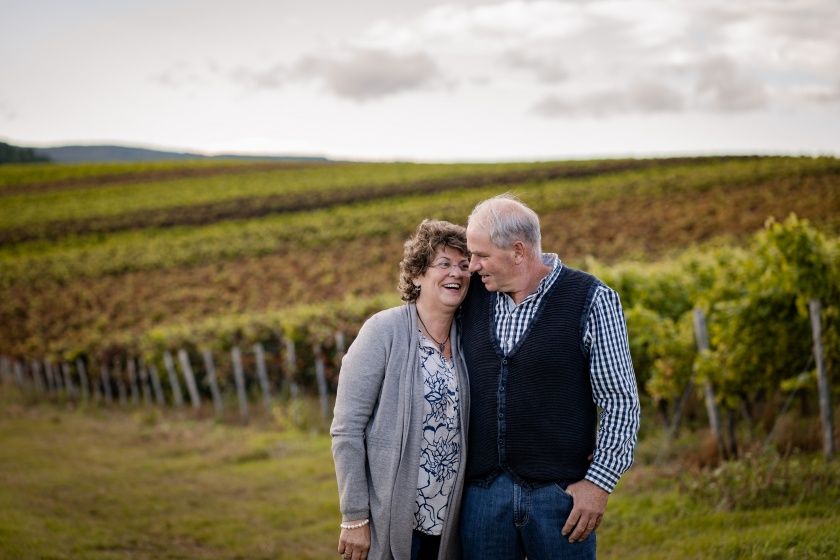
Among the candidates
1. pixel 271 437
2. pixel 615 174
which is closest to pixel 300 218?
pixel 615 174

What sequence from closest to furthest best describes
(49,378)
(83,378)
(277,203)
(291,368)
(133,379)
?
(291,368)
(133,379)
(83,378)
(49,378)
(277,203)

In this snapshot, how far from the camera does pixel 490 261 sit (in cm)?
304

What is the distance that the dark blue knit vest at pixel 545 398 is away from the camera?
295 centimetres

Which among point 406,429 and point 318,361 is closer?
point 406,429

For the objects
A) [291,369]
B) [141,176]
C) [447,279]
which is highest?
[141,176]

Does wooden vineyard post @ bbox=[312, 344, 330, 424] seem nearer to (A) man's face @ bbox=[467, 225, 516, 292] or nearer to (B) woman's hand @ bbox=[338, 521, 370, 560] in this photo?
(B) woman's hand @ bbox=[338, 521, 370, 560]

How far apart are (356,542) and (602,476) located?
105 centimetres

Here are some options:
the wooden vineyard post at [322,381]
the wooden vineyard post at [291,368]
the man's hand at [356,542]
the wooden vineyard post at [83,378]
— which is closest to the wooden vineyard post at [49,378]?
the wooden vineyard post at [83,378]

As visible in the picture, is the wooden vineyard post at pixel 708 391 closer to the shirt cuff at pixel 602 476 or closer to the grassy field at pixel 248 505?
the grassy field at pixel 248 505

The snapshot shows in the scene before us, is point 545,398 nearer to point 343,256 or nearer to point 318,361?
point 318,361

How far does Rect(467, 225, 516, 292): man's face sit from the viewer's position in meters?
3.04

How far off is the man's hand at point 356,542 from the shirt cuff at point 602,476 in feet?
3.15

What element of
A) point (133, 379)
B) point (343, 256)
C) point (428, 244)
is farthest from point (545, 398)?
point (343, 256)

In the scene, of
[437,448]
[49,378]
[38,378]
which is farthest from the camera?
[38,378]
